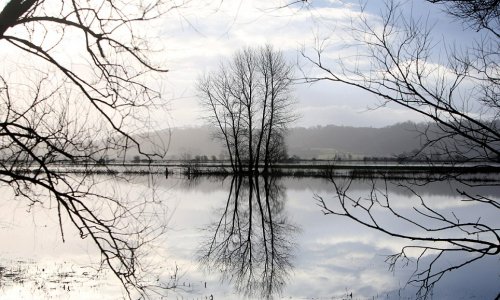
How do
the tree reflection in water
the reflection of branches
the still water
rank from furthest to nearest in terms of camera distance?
the tree reflection in water, the still water, the reflection of branches

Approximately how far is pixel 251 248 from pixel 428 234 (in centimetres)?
471

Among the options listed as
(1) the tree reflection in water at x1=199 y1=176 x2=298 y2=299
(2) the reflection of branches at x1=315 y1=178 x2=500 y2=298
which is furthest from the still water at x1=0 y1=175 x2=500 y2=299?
(2) the reflection of branches at x1=315 y1=178 x2=500 y2=298

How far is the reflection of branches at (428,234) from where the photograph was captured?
1.96 m

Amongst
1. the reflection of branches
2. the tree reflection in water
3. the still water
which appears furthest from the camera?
the tree reflection in water

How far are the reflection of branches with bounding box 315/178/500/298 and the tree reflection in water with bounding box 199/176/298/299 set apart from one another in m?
1.99

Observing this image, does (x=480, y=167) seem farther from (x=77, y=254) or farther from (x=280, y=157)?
(x=280, y=157)

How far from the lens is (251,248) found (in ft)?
44.3

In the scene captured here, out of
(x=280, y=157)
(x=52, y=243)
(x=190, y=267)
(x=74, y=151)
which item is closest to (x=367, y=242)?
(x=190, y=267)

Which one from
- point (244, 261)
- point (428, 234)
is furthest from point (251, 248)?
point (428, 234)

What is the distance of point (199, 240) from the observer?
14.1 metres

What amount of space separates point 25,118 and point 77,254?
915 cm

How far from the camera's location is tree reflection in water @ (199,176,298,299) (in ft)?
33.8

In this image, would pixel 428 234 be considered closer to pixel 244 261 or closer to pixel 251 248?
pixel 251 248

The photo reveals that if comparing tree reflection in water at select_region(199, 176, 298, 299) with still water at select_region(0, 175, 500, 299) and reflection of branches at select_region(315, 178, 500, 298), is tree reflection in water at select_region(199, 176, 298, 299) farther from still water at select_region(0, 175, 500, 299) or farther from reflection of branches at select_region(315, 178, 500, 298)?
reflection of branches at select_region(315, 178, 500, 298)
